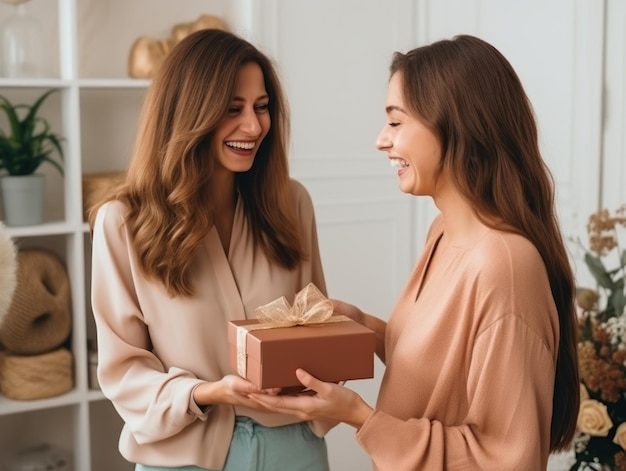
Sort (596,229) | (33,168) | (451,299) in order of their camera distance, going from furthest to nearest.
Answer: (33,168) < (596,229) < (451,299)

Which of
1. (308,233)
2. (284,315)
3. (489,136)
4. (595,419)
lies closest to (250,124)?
(308,233)

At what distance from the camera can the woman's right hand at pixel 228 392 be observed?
163 centimetres

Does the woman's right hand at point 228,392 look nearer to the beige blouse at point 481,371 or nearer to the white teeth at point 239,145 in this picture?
the beige blouse at point 481,371

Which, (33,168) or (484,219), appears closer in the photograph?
(484,219)

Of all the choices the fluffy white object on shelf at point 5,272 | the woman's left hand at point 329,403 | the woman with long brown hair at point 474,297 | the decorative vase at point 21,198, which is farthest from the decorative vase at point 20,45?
the woman's left hand at point 329,403

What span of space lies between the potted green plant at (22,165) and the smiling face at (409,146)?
1.57 meters

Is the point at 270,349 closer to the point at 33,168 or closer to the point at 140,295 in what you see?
the point at 140,295

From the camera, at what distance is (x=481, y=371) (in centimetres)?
145

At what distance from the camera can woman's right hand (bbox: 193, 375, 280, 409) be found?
1.63 m

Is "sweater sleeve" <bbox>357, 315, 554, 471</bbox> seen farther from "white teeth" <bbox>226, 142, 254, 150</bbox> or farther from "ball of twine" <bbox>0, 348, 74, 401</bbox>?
"ball of twine" <bbox>0, 348, 74, 401</bbox>

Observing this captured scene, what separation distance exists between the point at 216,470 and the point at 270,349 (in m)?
0.41

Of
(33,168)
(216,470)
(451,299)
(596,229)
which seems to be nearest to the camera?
(451,299)

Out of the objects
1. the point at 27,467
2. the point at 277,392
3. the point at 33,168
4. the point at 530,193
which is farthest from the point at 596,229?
the point at 27,467

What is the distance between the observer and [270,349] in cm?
154
